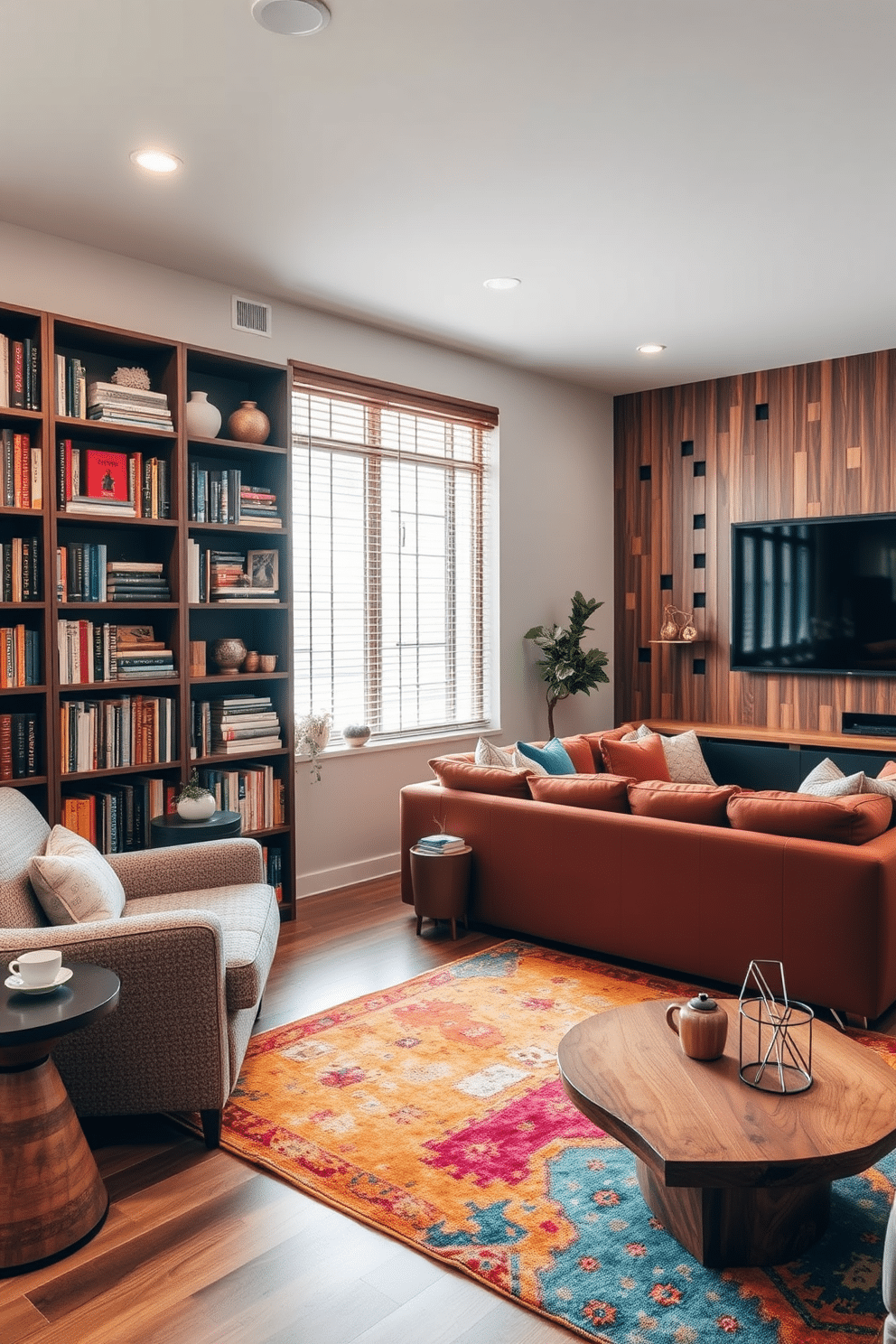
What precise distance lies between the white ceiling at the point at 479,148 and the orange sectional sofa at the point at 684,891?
2.24m

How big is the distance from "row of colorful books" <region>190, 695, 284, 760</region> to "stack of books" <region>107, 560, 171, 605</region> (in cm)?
53

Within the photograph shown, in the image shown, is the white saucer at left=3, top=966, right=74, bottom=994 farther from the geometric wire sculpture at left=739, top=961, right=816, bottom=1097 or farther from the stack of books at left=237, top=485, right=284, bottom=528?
the stack of books at left=237, top=485, right=284, bottom=528

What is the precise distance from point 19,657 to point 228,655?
958mm

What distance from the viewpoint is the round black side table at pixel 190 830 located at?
3.79 metres

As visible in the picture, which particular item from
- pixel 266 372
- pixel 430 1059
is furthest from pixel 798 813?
pixel 266 372

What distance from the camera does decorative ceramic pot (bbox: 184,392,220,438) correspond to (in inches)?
165

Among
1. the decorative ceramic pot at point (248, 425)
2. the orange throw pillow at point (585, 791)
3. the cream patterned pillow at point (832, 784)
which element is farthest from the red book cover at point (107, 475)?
the cream patterned pillow at point (832, 784)

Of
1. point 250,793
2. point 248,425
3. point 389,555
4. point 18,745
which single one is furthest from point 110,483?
point 389,555

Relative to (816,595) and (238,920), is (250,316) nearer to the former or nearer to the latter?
(238,920)

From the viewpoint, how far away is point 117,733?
13.0 feet

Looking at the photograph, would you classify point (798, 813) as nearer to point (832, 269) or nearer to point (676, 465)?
point (832, 269)

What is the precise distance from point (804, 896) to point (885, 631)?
2.95 m

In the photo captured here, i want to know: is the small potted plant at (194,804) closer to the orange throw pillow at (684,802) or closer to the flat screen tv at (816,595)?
the orange throw pillow at (684,802)

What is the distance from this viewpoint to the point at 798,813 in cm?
340
